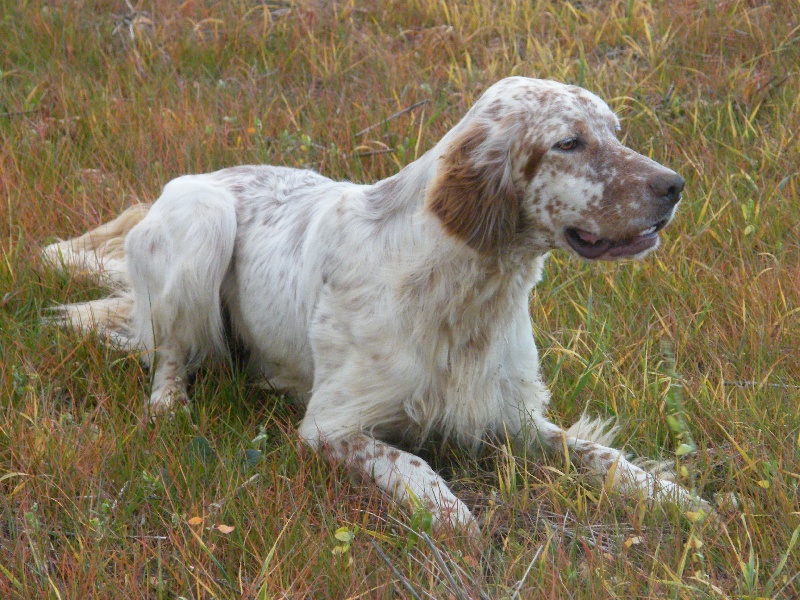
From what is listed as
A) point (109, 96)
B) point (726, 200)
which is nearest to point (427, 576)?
point (726, 200)

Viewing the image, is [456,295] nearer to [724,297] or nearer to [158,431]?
[158,431]

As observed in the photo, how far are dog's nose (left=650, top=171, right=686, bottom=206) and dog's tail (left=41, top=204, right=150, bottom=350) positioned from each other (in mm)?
1930

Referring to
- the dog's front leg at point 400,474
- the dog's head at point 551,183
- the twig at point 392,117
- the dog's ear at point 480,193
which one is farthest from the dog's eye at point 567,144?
the twig at point 392,117

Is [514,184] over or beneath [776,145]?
over

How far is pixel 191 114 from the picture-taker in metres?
4.94

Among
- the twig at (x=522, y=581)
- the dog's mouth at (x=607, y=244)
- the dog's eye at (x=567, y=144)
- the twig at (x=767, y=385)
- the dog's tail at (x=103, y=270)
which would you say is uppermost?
the dog's eye at (x=567, y=144)

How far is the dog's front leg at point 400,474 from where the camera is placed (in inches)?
102

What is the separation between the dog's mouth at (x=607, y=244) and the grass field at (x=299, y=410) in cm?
43

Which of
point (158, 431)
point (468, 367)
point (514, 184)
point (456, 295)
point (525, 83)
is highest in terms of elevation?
point (525, 83)

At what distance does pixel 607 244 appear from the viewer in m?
Answer: 2.67

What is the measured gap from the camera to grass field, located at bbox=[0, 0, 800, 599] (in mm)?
2389

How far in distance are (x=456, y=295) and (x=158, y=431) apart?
91 cm

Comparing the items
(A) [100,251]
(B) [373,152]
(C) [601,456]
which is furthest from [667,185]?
(A) [100,251]

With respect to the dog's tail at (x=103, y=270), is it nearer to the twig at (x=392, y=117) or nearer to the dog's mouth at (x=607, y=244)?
the twig at (x=392, y=117)
